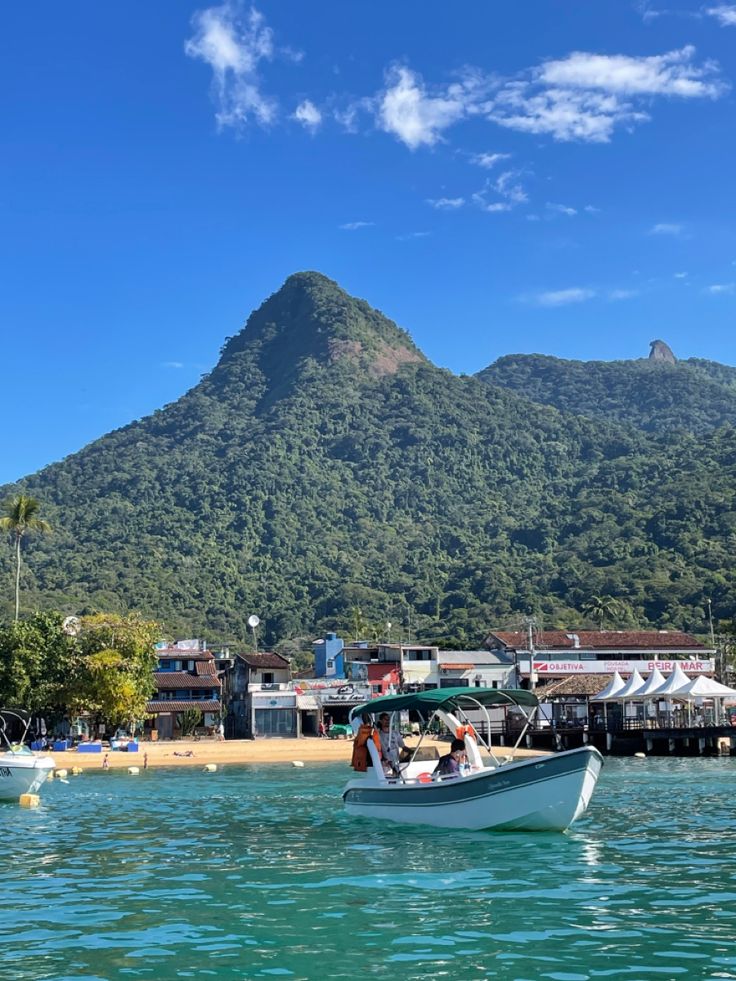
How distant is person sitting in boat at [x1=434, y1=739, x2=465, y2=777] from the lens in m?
28.6

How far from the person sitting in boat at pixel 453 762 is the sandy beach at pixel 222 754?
29.7 meters

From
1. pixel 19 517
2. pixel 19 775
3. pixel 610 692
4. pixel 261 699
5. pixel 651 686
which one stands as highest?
pixel 19 517

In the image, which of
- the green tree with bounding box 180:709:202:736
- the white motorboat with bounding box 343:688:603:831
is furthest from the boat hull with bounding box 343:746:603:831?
the green tree with bounding box 180:709:202:736

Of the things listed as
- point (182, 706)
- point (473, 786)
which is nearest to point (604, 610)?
point (182, 706)

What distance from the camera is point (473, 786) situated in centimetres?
2708

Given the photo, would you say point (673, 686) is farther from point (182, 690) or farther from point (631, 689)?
point (182, 690)

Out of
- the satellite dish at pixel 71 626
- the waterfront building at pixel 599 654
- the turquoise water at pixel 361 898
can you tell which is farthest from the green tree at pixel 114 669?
the turquoise water at pixel 361 898

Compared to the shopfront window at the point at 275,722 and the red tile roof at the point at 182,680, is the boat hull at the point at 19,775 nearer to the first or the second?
the shopfront window at the point at 275,722

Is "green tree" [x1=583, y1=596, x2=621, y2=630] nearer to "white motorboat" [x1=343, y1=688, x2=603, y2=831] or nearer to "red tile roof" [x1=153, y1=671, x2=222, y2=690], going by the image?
"red tile roof" [x1=153, y1=671, x2=222, y2=690]

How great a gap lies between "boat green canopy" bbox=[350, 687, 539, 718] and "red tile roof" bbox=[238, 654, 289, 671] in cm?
6509

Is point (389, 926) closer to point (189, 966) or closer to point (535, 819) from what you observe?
point (189, 966)

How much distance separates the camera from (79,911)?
17.7m

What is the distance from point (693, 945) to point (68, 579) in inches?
6967

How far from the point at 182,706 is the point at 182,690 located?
1903 mm
